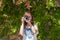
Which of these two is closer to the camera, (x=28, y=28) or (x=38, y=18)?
(x=28, y=28)

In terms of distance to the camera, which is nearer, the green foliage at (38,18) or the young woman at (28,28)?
the young woman at (28,28)

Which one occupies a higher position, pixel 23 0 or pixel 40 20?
pixel 23 0

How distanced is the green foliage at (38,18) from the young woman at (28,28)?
967mm

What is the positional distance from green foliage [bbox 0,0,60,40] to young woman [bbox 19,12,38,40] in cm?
97

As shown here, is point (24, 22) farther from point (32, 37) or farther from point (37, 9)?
point (37, 9)

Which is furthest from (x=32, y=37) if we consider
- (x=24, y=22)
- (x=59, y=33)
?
(x=59, y=33)

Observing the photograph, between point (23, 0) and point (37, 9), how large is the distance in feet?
0.93

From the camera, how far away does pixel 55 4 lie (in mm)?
4613

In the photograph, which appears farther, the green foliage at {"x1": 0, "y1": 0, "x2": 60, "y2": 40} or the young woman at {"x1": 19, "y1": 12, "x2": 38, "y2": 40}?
the green foliage at {"x1": 0, "y1": 0, "x2": 60, "y2": 40}

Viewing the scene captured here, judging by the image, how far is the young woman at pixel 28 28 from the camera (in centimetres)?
350

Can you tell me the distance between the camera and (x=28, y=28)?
11.6 ft

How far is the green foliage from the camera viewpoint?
4527mm

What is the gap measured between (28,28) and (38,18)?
108cm

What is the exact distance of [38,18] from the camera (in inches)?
181
